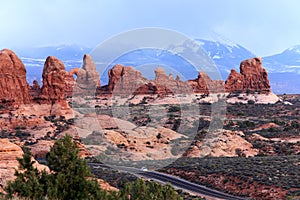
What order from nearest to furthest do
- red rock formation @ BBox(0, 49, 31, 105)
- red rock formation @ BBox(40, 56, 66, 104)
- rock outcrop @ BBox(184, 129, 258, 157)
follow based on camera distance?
1. rock outcrop @ BBox(184, 129, 258, 157)
2. red rock formation @ BBox(0, 49, 31, 105)
3. red rock formation @ BBox(40, 56, 66, 104)

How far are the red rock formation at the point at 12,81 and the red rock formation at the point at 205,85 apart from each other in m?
50.5

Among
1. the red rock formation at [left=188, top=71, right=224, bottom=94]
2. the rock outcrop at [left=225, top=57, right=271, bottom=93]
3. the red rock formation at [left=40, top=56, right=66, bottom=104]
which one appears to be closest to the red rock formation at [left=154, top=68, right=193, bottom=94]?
the red rock formation at [left=188, top=71, right=224, bottom=94]

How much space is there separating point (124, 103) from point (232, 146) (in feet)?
171

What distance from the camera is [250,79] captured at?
377 ft

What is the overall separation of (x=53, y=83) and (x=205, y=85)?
162 ft

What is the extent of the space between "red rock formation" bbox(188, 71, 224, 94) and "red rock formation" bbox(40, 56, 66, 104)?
43.0 meters

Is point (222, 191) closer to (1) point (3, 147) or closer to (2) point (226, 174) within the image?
(2) point (226, 174)

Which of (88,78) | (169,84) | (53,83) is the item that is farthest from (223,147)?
(88,78)

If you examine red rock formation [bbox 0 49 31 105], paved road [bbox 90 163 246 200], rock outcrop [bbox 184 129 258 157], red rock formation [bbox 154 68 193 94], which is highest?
red rock formation [bbox 154 68 193 94]

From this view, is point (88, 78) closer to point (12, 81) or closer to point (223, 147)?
point (12, 81)

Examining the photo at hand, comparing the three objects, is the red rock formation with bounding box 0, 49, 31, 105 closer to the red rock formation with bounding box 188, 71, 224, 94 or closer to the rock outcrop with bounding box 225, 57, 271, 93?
the red rock formation with bounding box 188, 71, 224, 94

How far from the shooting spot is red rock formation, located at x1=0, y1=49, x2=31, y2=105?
74438mm

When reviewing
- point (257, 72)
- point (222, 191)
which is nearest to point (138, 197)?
point (222, 191)

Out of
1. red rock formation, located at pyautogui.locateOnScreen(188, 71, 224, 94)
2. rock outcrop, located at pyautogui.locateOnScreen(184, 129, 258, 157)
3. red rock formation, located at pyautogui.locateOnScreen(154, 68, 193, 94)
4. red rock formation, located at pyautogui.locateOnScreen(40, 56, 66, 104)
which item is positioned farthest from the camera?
red rock formation, located at pyautogui.locateOnScreen(188, 71, 224, 94)
